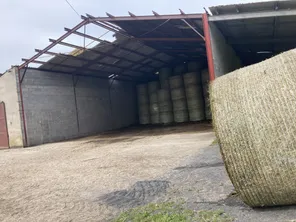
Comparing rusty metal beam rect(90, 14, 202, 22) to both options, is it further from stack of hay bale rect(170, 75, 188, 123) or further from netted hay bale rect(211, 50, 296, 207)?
stack of hay bale rect(170, 75, 188, 123)

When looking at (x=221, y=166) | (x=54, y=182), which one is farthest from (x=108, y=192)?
(x=221, y=166)

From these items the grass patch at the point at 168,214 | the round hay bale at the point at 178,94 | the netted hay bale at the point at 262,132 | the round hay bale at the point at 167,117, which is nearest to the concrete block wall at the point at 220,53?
the round hay bale at the point at 178,94

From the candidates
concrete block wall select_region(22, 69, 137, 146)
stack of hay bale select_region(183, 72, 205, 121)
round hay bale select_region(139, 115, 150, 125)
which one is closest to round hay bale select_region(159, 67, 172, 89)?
stack of hay bale select_region(183, 72, 205, 121)

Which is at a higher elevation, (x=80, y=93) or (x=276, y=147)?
(x=80, y=93)

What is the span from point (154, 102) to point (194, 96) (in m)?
4.11

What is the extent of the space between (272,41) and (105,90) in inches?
453

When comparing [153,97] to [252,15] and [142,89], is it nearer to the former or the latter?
[142,89]

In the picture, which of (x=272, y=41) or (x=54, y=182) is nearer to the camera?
(x=54, y=182)

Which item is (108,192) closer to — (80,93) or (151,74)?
(80,93)

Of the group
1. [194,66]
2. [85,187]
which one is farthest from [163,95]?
[85,187]

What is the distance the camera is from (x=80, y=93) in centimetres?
1819

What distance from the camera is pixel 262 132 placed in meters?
2.90

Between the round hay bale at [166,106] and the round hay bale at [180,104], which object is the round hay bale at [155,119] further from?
the round hay bale at [180,104]

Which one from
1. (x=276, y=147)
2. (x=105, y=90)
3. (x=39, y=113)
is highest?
(x=105, y=90)
